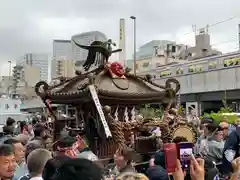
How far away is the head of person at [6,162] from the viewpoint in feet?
15.3

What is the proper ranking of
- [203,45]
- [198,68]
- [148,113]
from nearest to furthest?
[148,113] → [198,68] → [203,45]

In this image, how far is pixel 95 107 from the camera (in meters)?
8.69

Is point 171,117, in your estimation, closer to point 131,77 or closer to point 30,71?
point 131,77

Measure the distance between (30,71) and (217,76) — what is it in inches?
2924

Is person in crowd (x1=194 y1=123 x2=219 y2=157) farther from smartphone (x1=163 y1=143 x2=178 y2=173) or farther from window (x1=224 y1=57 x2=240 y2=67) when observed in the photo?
window (x1=224 y1=57 x2=240 y2=67)

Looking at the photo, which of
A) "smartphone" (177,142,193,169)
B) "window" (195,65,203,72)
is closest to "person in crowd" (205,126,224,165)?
"smartphone" (177,142,193,169)

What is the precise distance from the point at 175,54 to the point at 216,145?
8032 cm

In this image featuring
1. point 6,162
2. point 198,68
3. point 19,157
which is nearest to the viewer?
point 6,162

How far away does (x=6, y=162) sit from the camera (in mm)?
4715

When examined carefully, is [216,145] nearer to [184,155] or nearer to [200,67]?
[184,155]

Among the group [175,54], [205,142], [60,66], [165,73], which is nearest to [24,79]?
[60,66]

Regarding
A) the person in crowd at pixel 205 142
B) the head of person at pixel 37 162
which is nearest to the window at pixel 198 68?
the person in crowd at pixel 205 142

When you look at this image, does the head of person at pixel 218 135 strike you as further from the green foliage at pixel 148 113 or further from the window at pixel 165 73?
the window at pixel 165 73

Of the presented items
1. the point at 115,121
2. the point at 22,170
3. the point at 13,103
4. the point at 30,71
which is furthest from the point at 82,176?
the point at 30,71
